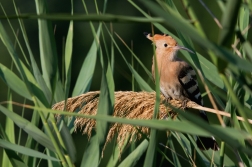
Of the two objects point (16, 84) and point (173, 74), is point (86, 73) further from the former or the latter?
point (173, 74)

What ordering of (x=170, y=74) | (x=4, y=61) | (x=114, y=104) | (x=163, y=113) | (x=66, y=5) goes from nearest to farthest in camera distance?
(x=114, y=104) < (x=163, y=113) < (x=170, y=74) < (x=4, y=61) < (x=66, y=5)

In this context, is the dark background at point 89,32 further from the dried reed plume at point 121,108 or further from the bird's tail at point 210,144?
the dried reed plume at point 121,108

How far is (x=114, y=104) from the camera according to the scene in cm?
220

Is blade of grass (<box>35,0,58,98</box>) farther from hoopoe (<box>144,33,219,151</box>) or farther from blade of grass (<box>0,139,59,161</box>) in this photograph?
hoopoe (<box>144,33,219,151</box>)

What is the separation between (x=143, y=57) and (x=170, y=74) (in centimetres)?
934

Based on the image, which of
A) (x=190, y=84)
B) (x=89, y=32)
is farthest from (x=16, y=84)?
(x=89, y=32)

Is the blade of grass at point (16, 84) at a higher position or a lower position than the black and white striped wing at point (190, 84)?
lower

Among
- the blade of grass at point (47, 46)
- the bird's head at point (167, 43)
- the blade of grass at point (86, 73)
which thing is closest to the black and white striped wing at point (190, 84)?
the bird's head at point (167, 43)

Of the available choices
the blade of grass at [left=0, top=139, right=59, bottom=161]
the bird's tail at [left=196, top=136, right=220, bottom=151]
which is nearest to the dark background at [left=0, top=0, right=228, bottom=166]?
the bird's tail at [left=196, top=136, right=220, bottom=151]

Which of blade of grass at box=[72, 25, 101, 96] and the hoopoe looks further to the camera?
the hoopoe

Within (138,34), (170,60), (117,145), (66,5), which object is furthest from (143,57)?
(117,145)

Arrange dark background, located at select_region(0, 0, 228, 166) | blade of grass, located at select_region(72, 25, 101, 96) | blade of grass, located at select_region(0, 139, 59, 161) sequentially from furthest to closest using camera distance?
dark background, located at select_region(0, 0, 228, 166) < blade of grass, located at select_region(72, 25, 101, 96) < blade of grass, located at select_region(0, 139, 59, 161)

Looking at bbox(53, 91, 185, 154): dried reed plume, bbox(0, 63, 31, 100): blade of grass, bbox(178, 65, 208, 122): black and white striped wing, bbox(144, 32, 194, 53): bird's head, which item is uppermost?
bbox(144, 32, 194, 53): bird's head

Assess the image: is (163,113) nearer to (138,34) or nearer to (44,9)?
(44,9)
